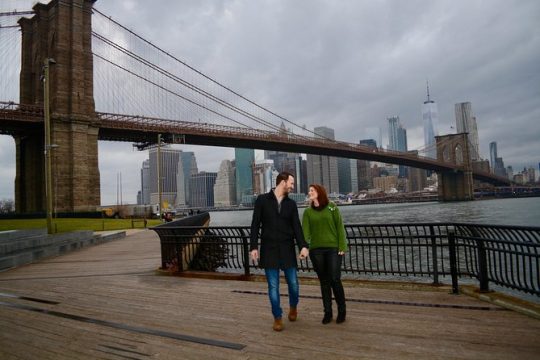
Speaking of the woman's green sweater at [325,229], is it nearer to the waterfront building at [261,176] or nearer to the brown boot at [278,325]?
the brown boot at [278,325]

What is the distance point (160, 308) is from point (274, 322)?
199 centimetres

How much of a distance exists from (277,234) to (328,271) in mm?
797

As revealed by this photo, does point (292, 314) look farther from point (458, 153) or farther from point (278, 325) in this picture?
point (458, 153)

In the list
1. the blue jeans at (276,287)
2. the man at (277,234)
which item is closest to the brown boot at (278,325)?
the blue jeans at (276,287)

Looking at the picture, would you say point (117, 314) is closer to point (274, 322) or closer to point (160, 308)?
point (160, 308)

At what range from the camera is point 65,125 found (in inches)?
1625

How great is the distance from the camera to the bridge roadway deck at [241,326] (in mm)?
3977

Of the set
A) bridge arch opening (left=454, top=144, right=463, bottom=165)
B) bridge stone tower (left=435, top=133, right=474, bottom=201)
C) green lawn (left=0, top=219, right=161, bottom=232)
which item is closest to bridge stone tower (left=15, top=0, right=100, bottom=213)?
green lawn (left=0, top=219, right=161, bottom=232)

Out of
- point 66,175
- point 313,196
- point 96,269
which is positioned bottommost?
point 96,269

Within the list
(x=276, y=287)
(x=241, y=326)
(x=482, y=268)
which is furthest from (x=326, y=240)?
(x=482, y=268)

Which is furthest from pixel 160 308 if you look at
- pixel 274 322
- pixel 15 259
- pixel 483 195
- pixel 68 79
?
pixel 483 195

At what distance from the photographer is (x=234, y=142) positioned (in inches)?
2201

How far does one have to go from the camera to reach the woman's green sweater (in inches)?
195

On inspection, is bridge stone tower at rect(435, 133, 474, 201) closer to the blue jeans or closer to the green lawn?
the green lawn
